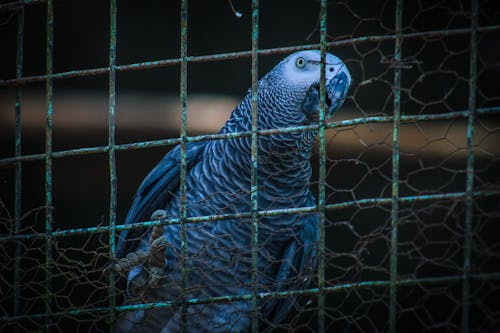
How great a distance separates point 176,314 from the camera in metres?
1.76

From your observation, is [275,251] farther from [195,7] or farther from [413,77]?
[413,77]

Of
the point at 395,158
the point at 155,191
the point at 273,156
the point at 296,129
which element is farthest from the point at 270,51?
the point at 155,191

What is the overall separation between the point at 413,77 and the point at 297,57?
2.10 m

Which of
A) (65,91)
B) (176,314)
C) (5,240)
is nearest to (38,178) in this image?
(65,91)

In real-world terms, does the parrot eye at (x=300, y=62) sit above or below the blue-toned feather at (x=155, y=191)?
above

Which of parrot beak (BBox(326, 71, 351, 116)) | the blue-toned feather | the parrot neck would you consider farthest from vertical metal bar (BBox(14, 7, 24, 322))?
parrot beak (BBox(326, 71, 351, 116))

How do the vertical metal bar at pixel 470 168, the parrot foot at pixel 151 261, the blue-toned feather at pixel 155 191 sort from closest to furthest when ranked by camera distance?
the vertical metal bar at pixel 470 168
the parrot foot at pixel 151 261
the blue-toned feather at pixel 155 191

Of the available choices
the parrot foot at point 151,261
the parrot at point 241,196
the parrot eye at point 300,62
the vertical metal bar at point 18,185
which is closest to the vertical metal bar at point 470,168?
the parrot at point 241,196

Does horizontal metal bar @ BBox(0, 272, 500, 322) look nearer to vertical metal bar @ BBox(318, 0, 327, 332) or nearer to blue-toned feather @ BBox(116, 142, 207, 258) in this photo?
vertical metal bar @ BBox(318, 0, 327, 332)

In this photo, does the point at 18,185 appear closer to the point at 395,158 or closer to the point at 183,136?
the point at 183,136

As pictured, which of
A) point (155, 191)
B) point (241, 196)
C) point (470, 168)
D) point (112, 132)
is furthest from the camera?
point (155, 191)

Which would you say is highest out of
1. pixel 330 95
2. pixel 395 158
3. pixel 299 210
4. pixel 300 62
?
pixel 300 62

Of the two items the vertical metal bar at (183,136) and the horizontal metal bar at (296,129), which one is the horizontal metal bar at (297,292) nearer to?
the vertical metal bar at (183,136)

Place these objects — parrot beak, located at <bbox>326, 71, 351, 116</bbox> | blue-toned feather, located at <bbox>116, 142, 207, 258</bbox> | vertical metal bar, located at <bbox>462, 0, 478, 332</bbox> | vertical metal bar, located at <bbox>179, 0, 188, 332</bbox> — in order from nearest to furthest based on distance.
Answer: vertical metal bar, located at <bbox>462, 0, 478, 332</bbox>
vertical metal bar, located at <bbox>179, 0, 188, 332</bbox>
parrot beak, located at <bbox>326, 71, 351, 116</bbox>
blue-toned feather, located at <bbox>116, 142, 207, 258</bbox>
